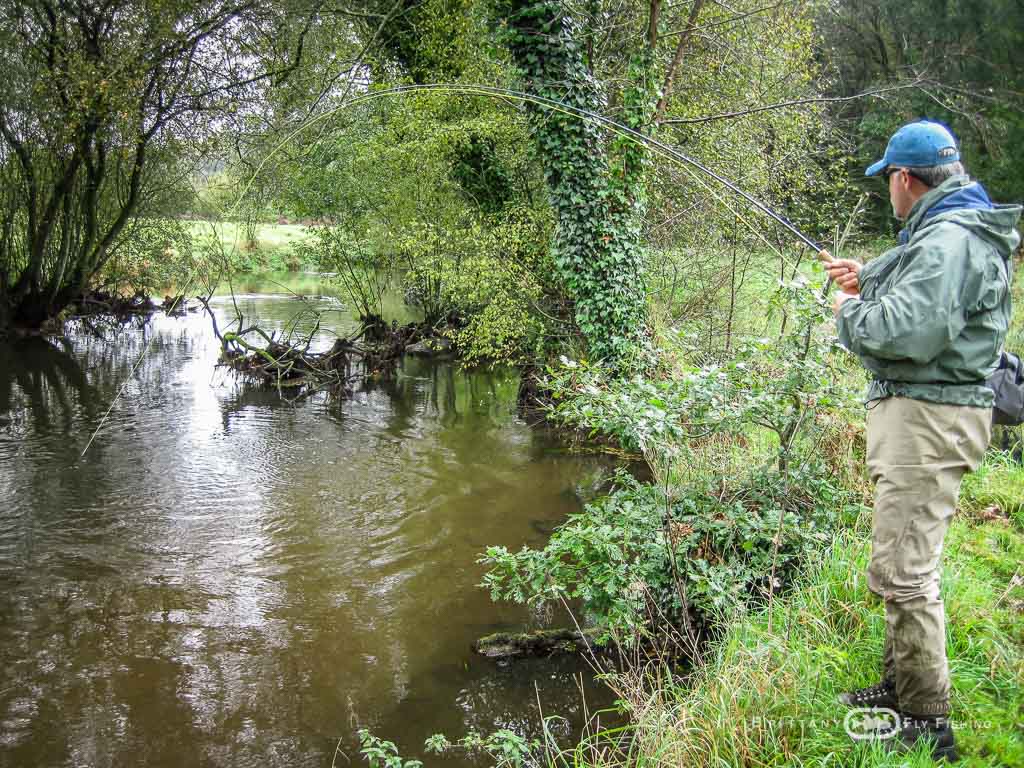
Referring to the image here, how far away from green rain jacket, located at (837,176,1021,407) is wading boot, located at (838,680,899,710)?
44.6 inches

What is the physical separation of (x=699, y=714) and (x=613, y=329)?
255 inches

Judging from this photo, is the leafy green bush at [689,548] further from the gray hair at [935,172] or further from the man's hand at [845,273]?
the gray hair at [935,172]

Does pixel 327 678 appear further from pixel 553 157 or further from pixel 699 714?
pixel 553 157

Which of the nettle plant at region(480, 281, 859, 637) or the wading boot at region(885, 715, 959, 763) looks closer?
the wading boot at region(885, 715, 959, 763)

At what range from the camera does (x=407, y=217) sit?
1453 centimetres

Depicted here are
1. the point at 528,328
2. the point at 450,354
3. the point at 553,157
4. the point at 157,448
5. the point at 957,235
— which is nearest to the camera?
the point at 957,235

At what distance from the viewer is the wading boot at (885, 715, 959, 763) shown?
8.64ft

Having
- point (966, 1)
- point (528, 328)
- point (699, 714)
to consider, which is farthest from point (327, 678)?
point (966, 1)

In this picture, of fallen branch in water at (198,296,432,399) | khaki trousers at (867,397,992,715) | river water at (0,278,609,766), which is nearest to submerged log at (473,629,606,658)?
river water at (0,278,609,766)

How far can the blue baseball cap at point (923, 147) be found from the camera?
2646mm

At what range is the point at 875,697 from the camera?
2.86 meters

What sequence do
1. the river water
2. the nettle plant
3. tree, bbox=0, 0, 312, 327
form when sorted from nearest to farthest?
the nettle plant → the river water → tree, bbox=0, 0, 312, 327

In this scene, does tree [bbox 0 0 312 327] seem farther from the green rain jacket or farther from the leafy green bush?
the green rain jacket

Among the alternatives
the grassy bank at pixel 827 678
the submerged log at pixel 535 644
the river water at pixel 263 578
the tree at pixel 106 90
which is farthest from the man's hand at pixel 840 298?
the tree at pixel 106 90
